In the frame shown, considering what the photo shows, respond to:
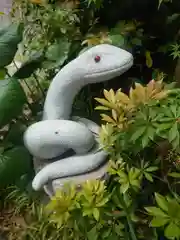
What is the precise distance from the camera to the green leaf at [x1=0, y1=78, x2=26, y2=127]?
1394 millimetres

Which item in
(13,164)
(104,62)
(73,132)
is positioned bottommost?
(13,164)

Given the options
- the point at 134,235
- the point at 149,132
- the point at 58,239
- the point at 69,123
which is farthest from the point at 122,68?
the point at 58,239

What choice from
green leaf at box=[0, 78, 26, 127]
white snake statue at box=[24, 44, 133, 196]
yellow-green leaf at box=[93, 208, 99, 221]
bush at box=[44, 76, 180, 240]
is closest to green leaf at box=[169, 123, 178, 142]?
bush at box=[44, 76, 180, 240]

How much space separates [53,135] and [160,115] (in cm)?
44

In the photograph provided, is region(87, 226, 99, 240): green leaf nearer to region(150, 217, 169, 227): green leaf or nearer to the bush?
the bush

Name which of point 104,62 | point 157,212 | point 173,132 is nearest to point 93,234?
point 157,212

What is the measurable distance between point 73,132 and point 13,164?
0.26m

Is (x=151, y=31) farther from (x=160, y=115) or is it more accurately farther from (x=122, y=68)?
(x=160, y=115)

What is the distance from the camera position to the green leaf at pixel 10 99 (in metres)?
1.39

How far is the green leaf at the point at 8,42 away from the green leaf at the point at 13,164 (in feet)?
0.99

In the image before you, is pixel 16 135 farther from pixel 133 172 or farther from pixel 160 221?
pixel 160 221

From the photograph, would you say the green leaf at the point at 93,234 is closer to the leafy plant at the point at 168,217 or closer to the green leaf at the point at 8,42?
the leafy plant at the point at 168,217

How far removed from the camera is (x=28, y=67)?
1.57 metres

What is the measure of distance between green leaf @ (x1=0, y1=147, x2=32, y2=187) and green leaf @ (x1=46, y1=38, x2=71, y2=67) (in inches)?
14.0
